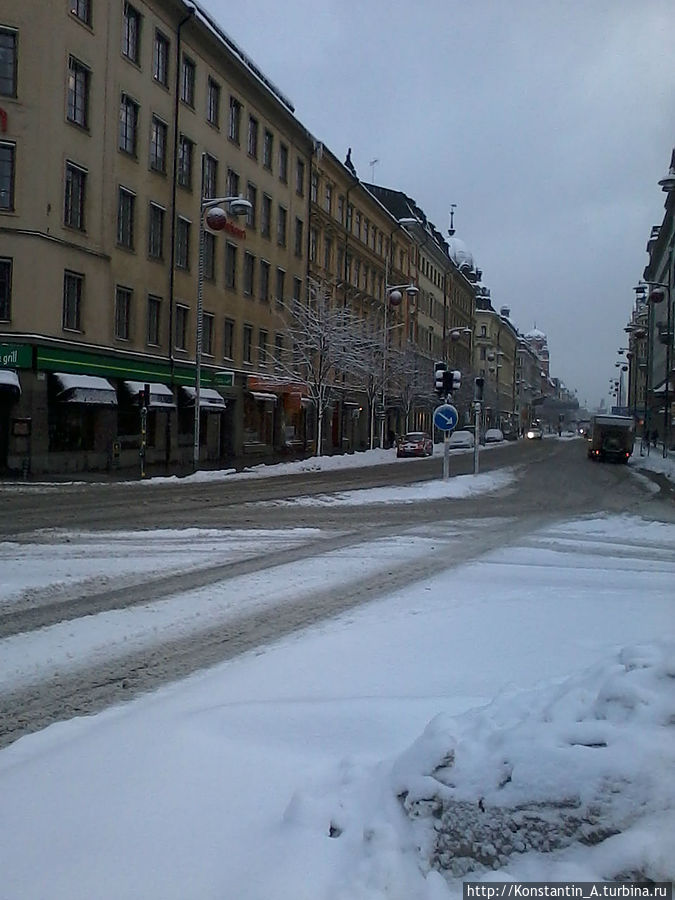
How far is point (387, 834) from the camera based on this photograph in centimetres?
346

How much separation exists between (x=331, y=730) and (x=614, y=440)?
5057cm

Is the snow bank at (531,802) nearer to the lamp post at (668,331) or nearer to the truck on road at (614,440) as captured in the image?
the lamp post at (668,331)

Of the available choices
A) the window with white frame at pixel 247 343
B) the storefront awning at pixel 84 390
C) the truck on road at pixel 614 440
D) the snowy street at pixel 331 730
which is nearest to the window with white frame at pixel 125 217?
the storefront awning at pixel 84 390

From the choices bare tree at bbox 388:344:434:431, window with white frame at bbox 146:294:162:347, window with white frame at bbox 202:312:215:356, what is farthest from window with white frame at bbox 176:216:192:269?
bare tree at bbox 388:344:434:431

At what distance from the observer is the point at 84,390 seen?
1179 inches

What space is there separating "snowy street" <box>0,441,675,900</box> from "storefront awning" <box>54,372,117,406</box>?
18970mm

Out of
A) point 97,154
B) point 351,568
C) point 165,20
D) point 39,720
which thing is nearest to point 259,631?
point 39,720

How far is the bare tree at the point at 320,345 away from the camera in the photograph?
43.3 m

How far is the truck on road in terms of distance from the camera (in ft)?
174

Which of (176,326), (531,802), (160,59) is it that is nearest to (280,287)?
(176,326)

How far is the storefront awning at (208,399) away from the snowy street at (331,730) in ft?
89.1

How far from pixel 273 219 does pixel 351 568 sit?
128 ft

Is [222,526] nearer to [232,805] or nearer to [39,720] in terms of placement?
[39,720]

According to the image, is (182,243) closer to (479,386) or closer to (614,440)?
(479,386)
